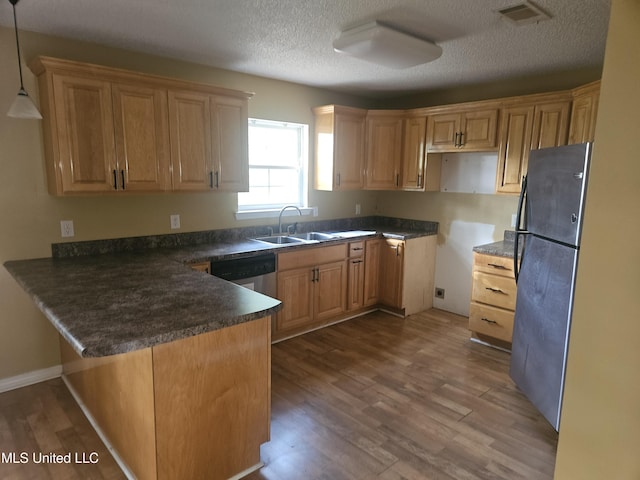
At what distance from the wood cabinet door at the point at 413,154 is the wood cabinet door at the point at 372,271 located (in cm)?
76

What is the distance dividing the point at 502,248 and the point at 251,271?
225 cm

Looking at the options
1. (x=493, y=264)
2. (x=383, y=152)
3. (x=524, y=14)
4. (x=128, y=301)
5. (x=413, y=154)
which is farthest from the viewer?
(x=383, y=152)

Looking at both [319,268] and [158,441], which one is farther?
[319,268]

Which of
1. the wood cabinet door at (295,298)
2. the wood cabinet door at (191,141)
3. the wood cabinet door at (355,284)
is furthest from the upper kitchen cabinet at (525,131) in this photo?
the wood cabinet door at (191,141)

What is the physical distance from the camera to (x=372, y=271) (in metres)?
4.45

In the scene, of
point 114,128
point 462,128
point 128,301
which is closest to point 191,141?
point 114,128

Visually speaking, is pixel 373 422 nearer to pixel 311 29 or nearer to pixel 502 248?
pixel 502 248

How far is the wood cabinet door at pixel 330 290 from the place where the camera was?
3922 mm

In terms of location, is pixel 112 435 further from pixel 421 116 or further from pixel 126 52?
pixel 421 116

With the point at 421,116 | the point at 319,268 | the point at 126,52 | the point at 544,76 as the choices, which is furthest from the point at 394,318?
the point at 126,52

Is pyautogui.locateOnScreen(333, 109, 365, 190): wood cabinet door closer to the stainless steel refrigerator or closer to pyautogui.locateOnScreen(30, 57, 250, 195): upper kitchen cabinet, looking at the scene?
pyautogui.locateOnScreen(30, 57, 250, 195): upper kitchen cabinet

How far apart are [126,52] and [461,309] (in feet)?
13.4

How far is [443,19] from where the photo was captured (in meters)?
2.33

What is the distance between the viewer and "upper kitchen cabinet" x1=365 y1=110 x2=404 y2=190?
14.7 feet
